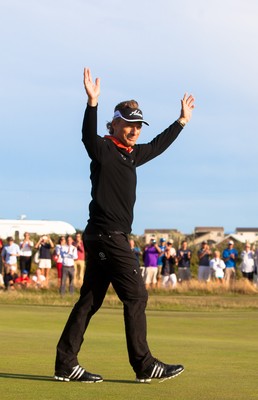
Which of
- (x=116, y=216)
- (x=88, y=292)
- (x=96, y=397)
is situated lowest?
(x=96, y=397)

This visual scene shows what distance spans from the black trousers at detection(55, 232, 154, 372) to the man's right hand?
3.60ft

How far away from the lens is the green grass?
7.96m

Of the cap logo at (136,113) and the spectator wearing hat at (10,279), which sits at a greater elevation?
the cap logo at (136,113)

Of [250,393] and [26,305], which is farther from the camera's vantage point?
[26,305]

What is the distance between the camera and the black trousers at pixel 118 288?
8.60 m

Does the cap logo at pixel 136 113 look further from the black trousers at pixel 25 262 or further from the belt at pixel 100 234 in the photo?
the black trousers at pixel 25 262

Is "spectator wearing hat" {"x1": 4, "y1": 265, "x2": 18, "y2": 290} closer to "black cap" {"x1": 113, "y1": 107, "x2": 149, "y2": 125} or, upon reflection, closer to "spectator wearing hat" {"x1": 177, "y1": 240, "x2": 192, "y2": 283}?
"spectator wearing hat" {"x1": 177, "y1": 240, "x2": 192, "y2": 283}

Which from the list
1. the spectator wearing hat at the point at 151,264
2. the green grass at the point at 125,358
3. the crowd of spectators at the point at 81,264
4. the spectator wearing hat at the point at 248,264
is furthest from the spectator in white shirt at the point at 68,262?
the green grass at the point at 125,358

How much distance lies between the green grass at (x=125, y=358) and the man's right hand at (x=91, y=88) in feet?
7.42

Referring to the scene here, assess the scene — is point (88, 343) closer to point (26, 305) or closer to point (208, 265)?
point (26, 305)

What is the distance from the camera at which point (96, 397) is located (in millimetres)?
7602

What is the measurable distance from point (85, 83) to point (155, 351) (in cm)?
493

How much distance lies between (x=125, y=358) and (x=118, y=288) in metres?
2.84

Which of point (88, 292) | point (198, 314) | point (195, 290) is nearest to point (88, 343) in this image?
point (88, 292)
